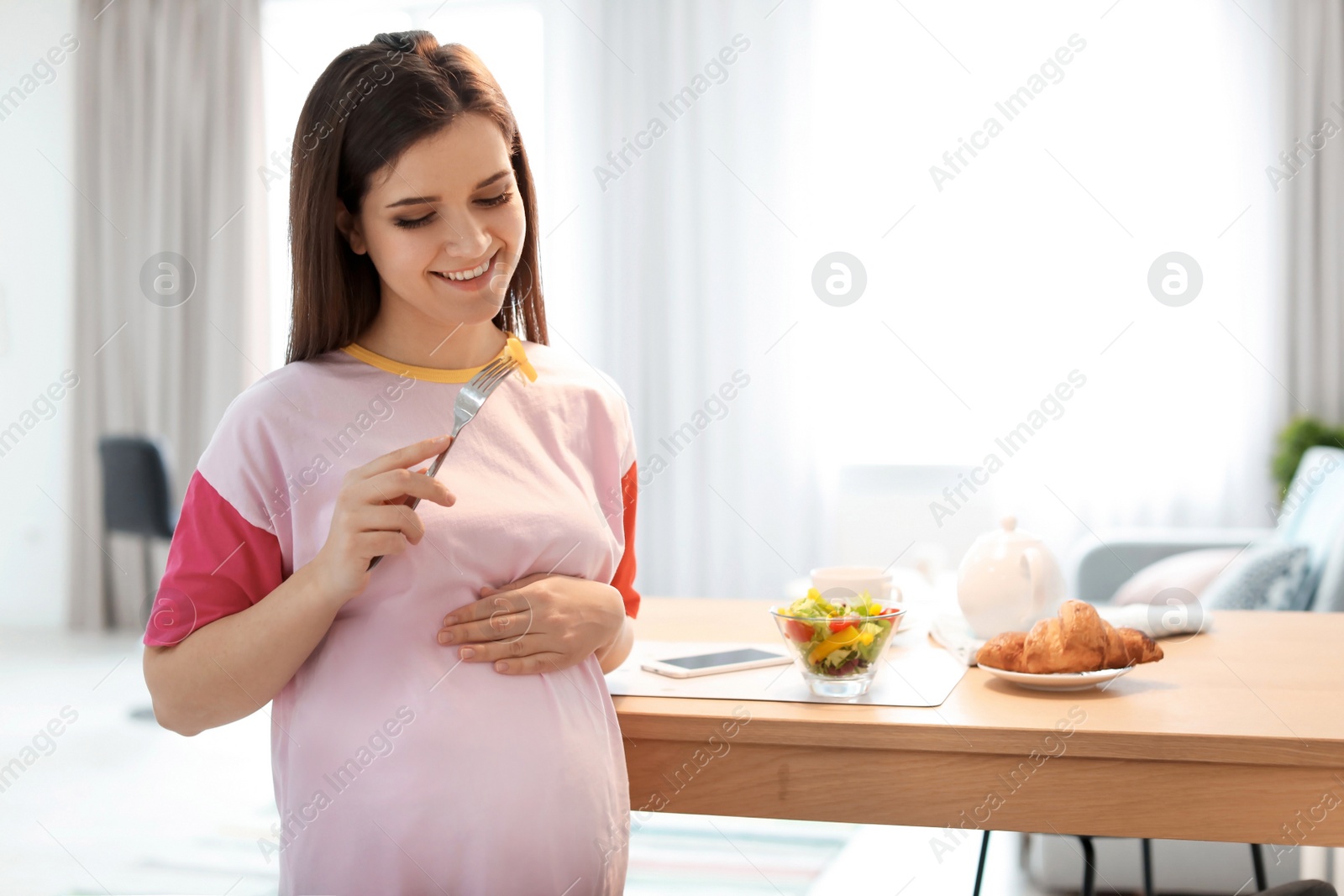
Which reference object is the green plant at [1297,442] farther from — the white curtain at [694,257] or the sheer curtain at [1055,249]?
the white curtain at [694,257]

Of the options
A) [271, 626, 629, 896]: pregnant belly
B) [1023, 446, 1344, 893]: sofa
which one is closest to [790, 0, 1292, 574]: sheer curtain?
[1023, 446, 1344, 893]: sofa

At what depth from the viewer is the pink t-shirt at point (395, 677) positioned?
0.93 metres

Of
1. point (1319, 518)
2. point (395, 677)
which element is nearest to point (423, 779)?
point (395, 677)

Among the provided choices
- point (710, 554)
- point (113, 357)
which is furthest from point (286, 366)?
point (113, 357)

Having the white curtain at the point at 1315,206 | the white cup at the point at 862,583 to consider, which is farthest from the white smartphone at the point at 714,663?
the white curtain at the point at 1315,206

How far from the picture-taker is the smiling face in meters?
0.96

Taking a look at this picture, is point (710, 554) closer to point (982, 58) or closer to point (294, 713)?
point (982, 58)

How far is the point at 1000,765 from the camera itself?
1.03 metres

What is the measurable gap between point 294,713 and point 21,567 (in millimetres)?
4913

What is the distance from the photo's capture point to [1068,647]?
1.14 meters

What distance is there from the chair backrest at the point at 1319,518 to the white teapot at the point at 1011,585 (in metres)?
1.21

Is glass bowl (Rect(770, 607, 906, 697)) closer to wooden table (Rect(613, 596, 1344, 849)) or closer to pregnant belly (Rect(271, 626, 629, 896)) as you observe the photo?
wooden table (Rect(613, 596, 1344, 849))

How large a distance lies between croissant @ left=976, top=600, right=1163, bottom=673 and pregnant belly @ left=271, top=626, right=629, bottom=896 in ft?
1.60

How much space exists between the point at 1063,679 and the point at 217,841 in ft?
6.68
